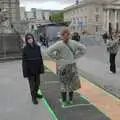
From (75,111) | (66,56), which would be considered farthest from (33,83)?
(75,111)

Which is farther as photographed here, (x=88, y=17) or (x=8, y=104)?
(x=88, y=17)

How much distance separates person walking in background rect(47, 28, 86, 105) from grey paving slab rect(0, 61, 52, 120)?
2.53 ft

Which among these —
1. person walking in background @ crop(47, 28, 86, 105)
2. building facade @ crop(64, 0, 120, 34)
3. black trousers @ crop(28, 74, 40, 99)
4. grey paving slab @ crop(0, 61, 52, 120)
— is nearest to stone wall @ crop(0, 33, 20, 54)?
grey paving slab @ crop(0, 61, 52, 120)

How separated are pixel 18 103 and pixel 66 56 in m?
1.93

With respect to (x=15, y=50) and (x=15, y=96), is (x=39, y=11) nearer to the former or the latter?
(x=15, y=50)

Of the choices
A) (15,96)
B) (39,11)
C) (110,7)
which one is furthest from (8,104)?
(39,11)

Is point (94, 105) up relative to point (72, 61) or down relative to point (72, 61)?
down

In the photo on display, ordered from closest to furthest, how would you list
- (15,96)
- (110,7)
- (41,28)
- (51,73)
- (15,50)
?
(15,96) < (51,73) < (15,50) < (41,28) < (110,7)

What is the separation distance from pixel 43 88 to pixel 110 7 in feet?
381

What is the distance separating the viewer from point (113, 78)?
15.3 m

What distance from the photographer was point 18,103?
10852 millimetres

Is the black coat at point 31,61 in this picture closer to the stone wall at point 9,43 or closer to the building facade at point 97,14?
the stone wall at point 9,43

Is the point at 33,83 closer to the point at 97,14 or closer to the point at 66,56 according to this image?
the point at 66,56

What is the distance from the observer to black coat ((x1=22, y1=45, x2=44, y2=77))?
34.8 ft
